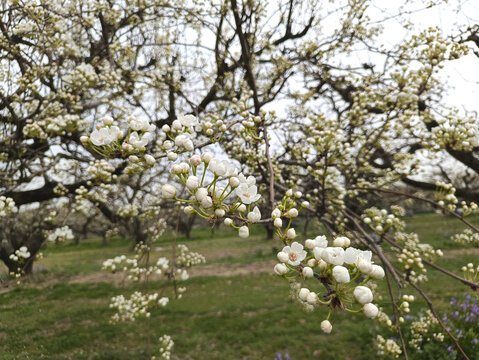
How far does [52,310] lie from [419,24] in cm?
1056

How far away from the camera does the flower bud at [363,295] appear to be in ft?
3.07

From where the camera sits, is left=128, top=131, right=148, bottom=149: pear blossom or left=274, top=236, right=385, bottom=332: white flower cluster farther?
left=128, top=131, right=148, bottom=149: pear blossom

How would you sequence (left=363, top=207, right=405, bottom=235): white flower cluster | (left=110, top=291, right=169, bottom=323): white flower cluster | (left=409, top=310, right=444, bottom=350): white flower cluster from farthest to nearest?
(left=110, top=291, right=169, bottom=323): white flower cluster < (left=409, top=310, right=444, bottom=350): white flower cluster < (left=363, top=207, right=405, bottom=235): white flower cluster

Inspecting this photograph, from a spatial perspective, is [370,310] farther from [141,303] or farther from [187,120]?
[141,303]

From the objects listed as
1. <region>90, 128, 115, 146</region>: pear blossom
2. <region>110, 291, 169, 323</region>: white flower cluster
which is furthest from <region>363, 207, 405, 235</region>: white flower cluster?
<region>110, 291, 169, 323</region>: white flower cluster

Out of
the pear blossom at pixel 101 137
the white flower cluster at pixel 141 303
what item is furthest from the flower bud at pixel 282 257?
the white flower cluster at pixel 141 303

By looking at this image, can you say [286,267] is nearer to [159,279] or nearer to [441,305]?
[441,305]

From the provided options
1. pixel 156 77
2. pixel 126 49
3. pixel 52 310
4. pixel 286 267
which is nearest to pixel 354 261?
pixel 286 267

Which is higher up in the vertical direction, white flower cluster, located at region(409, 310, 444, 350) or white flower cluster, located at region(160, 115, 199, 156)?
white flower cluster, located at region(160, 115, 199, 156)

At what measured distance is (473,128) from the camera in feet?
8.25

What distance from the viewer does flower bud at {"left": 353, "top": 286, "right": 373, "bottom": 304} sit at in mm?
935

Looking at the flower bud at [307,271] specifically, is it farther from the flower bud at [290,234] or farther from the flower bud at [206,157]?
the flower bud at [206,157]

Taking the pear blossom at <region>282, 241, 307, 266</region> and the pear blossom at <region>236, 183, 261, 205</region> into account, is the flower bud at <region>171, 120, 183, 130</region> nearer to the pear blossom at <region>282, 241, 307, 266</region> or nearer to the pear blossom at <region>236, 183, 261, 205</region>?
the pear blossom at <region>236, 183, 261, 205</region>

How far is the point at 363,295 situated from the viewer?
94 centimetres
